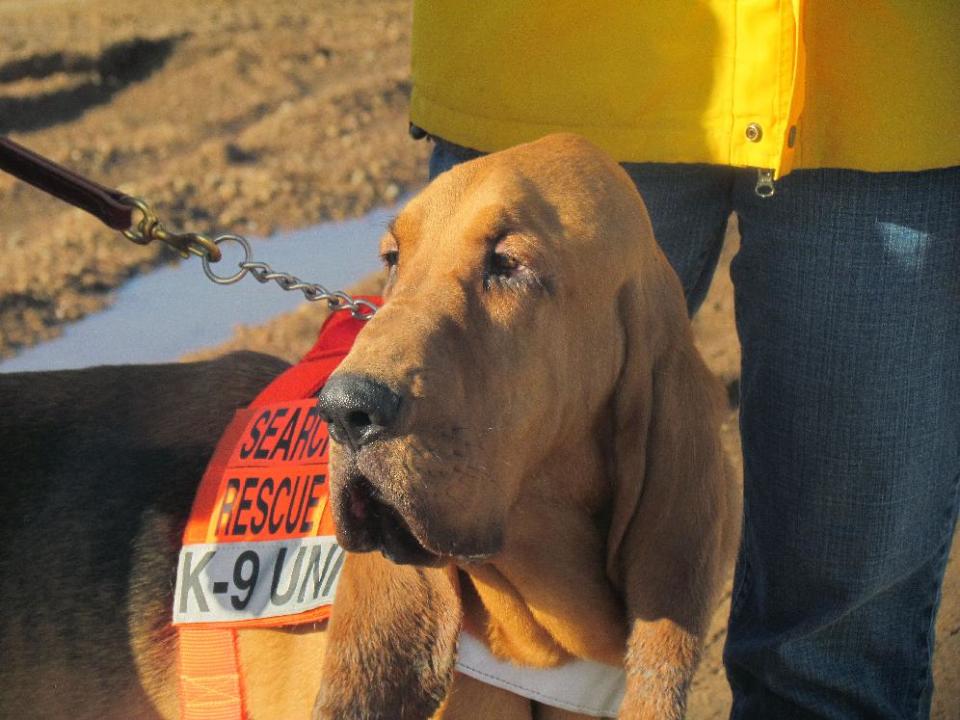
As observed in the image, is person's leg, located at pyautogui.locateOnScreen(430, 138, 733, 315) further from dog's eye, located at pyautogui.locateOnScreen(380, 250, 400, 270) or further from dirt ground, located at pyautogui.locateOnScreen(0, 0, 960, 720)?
dirt ground, located at pyautogui.locateOnScreen(0, 0, 960, 720)

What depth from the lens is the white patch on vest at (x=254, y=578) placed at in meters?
2.61

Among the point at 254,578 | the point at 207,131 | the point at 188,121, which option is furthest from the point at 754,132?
the point at 188,121

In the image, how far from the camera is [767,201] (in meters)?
2.88

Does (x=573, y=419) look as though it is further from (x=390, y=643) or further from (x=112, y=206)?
(x=112, y=206)

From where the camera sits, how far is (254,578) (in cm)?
270

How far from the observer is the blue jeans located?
2.78m

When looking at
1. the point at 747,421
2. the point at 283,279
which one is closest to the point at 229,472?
the point at 283,279

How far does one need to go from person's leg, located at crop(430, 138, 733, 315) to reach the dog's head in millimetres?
430

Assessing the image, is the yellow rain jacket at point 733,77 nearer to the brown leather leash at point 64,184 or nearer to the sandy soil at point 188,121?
the brown leather leash at point 64,184

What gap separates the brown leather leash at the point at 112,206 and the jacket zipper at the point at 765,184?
3.13 feet

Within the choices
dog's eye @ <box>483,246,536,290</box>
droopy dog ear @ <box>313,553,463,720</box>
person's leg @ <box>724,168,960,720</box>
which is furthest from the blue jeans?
droopy dog ear @ <box>313,553,463,720</box>

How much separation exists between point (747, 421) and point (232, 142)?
6175mm

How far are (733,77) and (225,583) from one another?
1.54m

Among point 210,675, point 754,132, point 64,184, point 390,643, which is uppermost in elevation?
point 754,132
